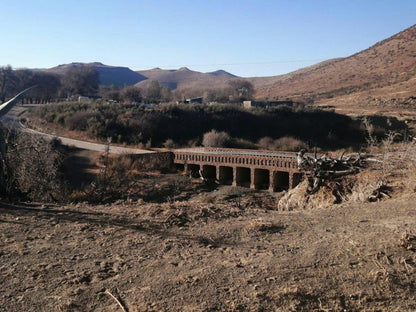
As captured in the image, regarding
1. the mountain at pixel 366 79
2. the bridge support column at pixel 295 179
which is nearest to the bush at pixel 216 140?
the bridge support column at pixel 295 179

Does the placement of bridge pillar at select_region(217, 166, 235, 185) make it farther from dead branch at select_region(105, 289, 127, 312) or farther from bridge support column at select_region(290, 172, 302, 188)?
dead branch at select_region(105, 289, 127, 312)

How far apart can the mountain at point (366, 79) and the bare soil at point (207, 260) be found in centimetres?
5872

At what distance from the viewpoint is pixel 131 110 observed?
44.2 m

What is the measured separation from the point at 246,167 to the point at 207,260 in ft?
64.1

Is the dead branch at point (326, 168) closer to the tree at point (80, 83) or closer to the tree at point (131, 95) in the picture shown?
the tree at point (131, 95)

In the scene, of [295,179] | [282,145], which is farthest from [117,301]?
[282,145]

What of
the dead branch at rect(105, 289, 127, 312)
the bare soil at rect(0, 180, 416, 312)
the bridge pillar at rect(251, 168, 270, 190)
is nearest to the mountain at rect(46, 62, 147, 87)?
the bridge pillar at rect(251, 168, 270, 190)

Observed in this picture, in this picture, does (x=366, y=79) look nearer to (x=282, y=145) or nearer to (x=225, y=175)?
(x=282, y=145)

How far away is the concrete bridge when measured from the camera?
2261 centimetres

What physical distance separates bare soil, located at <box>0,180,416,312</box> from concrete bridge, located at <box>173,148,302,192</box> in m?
14.3

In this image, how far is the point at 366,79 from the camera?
264 ft

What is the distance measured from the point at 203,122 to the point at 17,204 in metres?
38.2

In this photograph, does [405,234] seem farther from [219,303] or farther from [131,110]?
[131,110]

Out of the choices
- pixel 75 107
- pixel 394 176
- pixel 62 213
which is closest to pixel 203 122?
pixel 75 107
